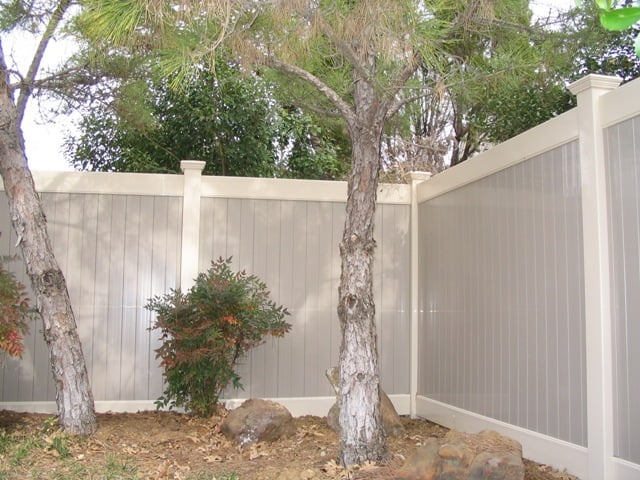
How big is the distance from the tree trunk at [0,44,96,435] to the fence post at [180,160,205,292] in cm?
159

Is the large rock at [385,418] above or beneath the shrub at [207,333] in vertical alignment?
beneath

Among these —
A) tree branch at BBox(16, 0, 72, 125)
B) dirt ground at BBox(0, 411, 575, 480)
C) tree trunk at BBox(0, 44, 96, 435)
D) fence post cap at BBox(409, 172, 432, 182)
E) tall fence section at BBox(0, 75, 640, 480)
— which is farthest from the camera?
fence post cap at BBox(409, 172, 432, 182)

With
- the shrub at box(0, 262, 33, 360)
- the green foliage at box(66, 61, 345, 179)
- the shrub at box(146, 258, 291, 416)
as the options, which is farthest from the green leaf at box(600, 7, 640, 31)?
the green foliage at box(66, 61, 345, 179)

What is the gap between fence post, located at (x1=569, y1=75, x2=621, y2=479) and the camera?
4273 mm

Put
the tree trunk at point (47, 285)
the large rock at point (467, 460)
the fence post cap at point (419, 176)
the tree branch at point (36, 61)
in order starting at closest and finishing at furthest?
1. the large rock at point (467, 460)
2. the tree trunk at point (47, 285)
3. the tree branch at point (36, 61)
4. the fence post cap at point (419, 176)

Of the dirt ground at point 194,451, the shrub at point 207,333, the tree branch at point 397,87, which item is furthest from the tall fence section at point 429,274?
the tree branch at point 397,87

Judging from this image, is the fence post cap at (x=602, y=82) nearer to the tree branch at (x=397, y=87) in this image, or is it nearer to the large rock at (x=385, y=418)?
the tree branch at (x=397, y=87)

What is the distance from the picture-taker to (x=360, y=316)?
464 centimetres

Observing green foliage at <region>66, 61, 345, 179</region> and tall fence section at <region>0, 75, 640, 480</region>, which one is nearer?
tall fence section at <region>0, 75, 640, 480</region>

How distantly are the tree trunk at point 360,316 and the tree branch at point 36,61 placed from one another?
103 inches

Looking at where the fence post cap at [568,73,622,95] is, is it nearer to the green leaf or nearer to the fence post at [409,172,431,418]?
the fence post at [409,172,431,418]

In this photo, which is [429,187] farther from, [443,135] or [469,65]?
[443,135]

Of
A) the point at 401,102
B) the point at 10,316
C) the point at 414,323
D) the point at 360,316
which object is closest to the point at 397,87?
the point at 401,102

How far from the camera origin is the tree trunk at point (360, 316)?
4535 mm
